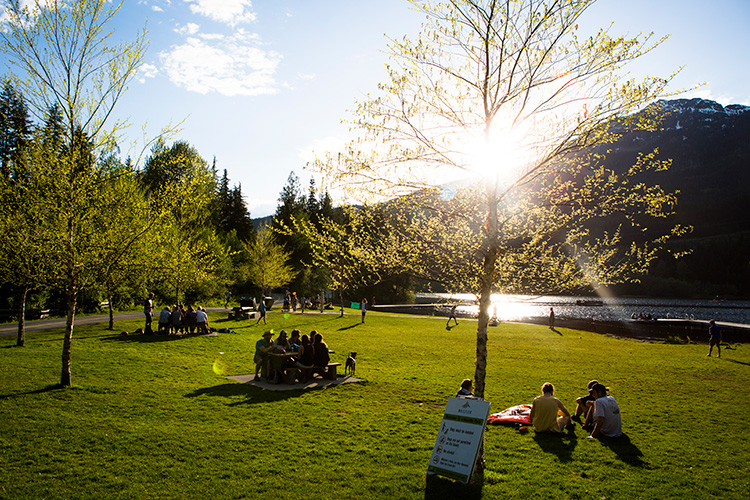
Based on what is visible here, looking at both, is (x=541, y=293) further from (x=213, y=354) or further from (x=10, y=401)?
(x=213, y=354)

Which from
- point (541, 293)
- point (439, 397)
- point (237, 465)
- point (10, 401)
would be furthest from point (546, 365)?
point (10, 401)

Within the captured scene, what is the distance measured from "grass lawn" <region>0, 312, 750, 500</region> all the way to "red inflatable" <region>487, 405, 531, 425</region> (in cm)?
39

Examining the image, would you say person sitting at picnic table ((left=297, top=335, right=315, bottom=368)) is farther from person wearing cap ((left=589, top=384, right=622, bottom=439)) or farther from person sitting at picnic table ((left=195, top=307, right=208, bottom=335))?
person sitting at picnic table ((left=195, top=307, right=208, bottom=335))

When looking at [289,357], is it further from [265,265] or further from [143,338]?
[265,265]

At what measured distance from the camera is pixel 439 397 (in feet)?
42.5

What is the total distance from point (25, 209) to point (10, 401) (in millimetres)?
6060

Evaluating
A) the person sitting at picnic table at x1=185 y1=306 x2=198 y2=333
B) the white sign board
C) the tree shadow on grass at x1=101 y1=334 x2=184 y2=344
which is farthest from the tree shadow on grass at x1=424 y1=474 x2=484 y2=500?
the person sitting at picnic table at x1=185 y1=306 x2=198 y2=333

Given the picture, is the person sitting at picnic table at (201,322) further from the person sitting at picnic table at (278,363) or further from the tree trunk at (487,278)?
the tree trunk at (487,278)

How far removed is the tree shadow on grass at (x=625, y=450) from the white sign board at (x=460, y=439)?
12.0ft

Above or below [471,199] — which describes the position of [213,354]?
below

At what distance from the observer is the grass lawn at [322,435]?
674 centimetres

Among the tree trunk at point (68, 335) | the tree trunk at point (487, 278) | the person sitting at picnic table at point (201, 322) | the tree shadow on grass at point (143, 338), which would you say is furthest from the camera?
the person sitting at picnic table at point (201, 322)

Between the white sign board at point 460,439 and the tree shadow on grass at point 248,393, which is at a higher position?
the white sign board at point 460,439

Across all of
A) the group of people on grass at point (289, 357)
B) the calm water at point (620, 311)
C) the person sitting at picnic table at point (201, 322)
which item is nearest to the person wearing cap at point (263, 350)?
the group of people on grass at point (289, 357)
